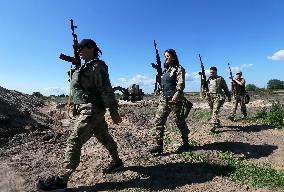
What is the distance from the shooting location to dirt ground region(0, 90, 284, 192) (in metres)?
6.77

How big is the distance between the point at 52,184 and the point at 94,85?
172 centimetres

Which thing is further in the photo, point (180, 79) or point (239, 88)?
point (239, 88)

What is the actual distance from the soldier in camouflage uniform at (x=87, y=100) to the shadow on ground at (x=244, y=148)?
11.7 feet

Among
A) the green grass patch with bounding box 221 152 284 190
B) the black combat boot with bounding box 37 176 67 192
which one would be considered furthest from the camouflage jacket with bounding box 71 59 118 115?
the green grass patch with bounding box 221 152 284 190

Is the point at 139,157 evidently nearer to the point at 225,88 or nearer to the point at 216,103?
the point at 216,103

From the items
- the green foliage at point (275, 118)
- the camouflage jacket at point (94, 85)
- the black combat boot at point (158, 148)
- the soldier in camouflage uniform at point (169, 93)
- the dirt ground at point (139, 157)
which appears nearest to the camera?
the camouflage jacket at point (94, 85)

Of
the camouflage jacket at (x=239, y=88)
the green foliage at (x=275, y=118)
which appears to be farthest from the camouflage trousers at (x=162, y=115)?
the camouflage jacket at (x=239, y=88)

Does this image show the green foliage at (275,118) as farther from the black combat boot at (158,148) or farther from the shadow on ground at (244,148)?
the black combat boot at (158,148)

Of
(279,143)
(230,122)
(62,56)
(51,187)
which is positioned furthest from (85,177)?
(230,122)

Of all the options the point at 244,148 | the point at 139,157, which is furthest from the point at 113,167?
the point at 244,148

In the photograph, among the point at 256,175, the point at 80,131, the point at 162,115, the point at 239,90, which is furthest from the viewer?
the point at 239,90

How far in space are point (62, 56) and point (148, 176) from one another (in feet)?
8.76

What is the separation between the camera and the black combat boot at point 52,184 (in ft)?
20.0

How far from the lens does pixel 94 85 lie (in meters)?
6.45
